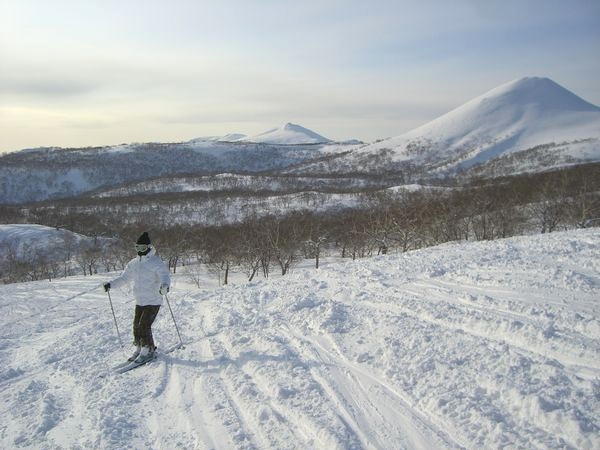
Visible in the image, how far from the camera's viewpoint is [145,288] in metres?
6.91

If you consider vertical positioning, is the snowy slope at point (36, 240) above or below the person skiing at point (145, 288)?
below

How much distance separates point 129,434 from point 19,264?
65091 millimetres

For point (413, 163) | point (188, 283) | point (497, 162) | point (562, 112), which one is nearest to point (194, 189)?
point (413, 163)

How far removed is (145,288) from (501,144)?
584 ft

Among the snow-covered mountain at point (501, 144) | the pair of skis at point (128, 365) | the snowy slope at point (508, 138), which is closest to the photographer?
the pair of skis at point (128, 365)

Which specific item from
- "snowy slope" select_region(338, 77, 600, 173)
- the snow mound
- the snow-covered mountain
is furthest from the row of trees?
the snow mound

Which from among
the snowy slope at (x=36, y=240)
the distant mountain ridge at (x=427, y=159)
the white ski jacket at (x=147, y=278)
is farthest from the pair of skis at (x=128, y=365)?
the distant mountain ridge at (x=427, y=159)

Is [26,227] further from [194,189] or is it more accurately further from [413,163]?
[413,163]

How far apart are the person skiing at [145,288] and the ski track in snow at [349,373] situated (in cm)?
40

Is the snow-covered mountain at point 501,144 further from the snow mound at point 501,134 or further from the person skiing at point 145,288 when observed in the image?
the person skiing at point 145,288

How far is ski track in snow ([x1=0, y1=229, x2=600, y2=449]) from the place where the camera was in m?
4.39

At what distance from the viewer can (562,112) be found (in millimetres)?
188750

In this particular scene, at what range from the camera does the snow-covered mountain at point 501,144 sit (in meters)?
128

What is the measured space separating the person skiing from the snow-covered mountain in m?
127
